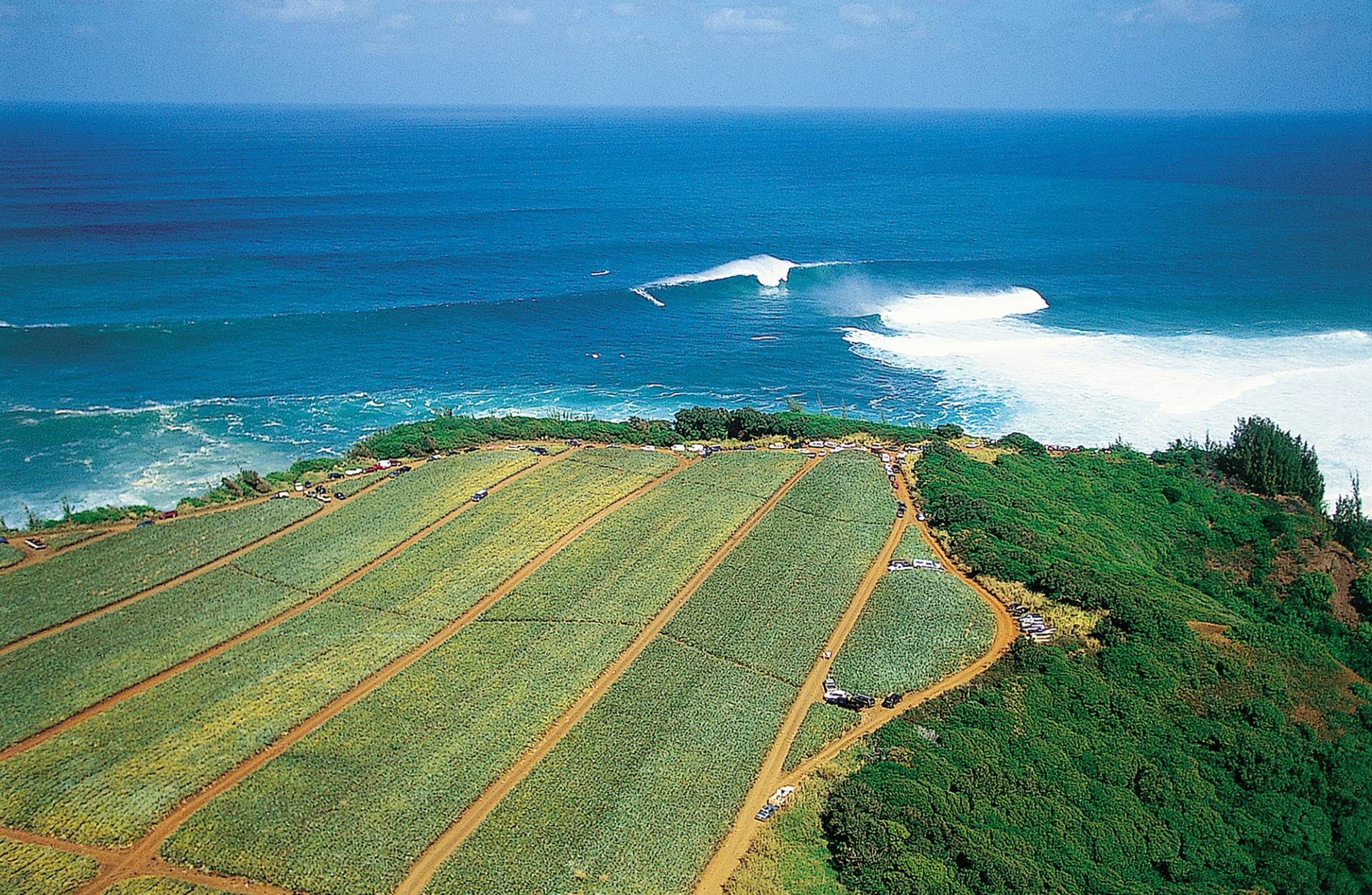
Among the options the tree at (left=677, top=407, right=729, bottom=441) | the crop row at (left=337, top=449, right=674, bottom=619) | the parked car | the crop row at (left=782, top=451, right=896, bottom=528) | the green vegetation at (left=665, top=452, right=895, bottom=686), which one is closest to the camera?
the parked car

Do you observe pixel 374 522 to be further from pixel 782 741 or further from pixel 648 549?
pixel 782 741

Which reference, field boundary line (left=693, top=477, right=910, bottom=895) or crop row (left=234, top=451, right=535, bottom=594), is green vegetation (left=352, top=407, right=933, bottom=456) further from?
field boundary line (left=693, top=477, right=910, bottom=895)

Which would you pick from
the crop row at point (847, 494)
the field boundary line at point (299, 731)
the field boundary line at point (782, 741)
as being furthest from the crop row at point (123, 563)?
the field boundary line at point (782, 741)

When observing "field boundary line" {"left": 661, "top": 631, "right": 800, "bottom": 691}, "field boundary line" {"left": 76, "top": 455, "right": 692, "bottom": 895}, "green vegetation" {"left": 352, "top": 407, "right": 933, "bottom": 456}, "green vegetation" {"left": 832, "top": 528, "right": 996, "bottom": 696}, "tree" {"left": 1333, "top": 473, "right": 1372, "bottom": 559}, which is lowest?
"field boundary line" {"left": 76, "top": 455, "right": 692, "bottom": 895}

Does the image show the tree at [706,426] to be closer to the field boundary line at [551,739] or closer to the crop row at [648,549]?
the crop row at [648,549]

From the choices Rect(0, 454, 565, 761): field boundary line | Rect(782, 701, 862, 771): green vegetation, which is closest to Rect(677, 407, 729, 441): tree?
Rect(0, 454, 565, 761): field boundary line
